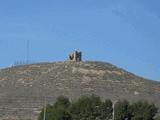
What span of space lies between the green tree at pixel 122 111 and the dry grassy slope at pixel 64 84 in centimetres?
1804

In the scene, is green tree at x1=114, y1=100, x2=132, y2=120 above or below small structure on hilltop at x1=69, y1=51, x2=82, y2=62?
below

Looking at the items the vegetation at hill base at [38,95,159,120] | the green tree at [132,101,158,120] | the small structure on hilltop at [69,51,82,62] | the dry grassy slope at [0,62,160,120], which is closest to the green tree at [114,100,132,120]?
the vegetation at hill base at [38,95,159,120]

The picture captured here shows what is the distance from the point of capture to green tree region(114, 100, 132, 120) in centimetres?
9231

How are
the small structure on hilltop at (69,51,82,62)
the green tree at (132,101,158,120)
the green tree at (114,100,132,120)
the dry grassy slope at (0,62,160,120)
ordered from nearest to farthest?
1. the green tree at (114,100,132,120)
2. the green tree at (132,101,158,120)
3. the dry grassy slope at (0,62,160,120)
4. the small structure on hilltop at (69,51,82,62)

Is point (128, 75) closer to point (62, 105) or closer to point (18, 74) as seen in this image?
point (18, 74)

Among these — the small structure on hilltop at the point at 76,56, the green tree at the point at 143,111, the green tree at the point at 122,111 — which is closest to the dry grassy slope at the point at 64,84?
the small structure on hilltop at the point at 76,56

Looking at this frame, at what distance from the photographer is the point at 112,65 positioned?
126688 mm

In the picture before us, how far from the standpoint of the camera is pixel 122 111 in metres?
92.7

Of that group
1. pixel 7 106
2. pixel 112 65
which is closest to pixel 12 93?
pixel 7 106

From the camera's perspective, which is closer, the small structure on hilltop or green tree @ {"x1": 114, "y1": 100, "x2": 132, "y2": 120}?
green tree @ {"x1": 114, "y1": 100, "x2": 132, "y2": 120}

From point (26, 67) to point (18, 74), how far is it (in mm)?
3840

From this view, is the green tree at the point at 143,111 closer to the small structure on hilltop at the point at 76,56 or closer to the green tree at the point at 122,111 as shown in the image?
the green tree at the point at 122,111

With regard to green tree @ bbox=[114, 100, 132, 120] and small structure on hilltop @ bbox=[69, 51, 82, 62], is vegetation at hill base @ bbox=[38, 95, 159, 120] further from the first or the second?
small structure on hilltop @ bbox=[69, 51, 82, 62]

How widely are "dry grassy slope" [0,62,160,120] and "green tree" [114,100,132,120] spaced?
A: 18.0 metres
